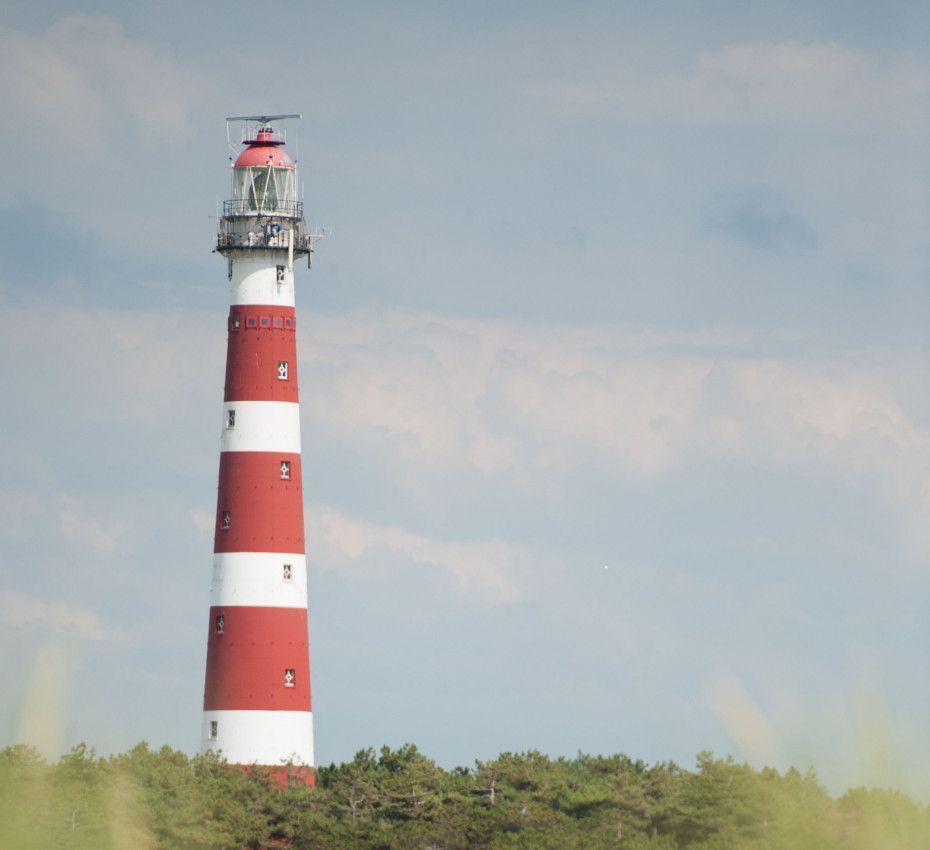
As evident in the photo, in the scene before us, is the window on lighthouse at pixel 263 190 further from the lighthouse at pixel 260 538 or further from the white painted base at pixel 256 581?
the white painted base at pixel 256 581

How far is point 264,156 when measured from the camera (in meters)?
70.2

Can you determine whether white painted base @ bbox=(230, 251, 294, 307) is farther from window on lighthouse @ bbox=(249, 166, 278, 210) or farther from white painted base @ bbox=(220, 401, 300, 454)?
white painted base @ bbox=(220, 401, 300, 454)

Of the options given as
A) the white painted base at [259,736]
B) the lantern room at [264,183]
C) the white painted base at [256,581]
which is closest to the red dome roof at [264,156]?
the lantern room at [264,183]

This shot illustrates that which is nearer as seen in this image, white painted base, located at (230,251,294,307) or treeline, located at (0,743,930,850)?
treeline, located at (0,743,930,850)

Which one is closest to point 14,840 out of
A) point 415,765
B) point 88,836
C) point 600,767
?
point 88,836

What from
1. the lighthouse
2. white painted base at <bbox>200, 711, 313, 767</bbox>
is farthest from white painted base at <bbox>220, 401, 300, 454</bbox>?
white painted base at <bbox>200, 711, 313, 767</bbox>

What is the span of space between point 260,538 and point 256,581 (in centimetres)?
126

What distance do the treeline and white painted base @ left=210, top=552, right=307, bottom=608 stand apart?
4761mm

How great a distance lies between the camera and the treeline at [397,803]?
59.9m

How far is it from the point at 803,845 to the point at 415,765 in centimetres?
3059

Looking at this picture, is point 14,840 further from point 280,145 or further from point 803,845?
point 280,145

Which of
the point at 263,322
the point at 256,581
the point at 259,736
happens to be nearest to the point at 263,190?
the point at 263,322

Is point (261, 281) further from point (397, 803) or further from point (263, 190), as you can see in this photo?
point (397, 803)

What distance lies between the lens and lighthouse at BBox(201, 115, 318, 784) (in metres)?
66.9
